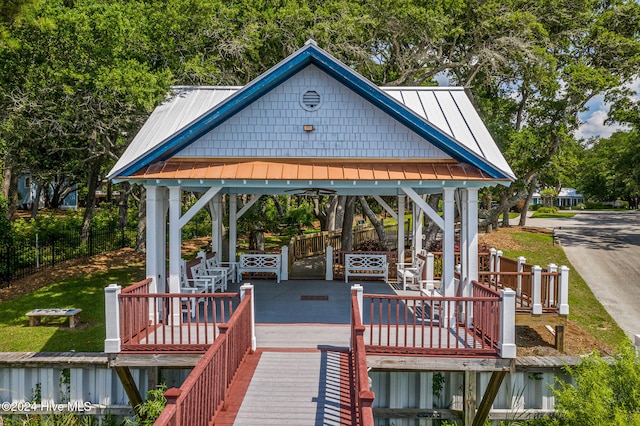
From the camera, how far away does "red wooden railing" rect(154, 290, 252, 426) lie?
473cm

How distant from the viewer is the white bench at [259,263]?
14180 mm

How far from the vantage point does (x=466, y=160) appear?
957 centimetres

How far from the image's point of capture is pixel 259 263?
46.9ft

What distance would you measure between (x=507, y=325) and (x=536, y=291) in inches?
151

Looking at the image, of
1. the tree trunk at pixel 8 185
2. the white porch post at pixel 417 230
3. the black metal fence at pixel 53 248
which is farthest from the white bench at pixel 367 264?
the tree trunk at pixel 8 185

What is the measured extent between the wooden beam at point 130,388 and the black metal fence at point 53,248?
11049mm

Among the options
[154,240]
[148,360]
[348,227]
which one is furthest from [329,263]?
[148,360]

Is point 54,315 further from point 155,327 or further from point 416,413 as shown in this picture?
point 416,413

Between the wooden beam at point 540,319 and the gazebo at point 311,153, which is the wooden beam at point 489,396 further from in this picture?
the wooden beam at point 540,319

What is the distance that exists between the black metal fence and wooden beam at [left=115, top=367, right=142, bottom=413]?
11.0m

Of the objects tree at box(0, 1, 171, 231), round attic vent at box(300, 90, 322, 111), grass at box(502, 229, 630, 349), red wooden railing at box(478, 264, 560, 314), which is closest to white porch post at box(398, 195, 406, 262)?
red wooden railing at box(478, 264, 560, 314)

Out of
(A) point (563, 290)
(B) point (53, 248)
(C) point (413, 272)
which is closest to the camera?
(A) point (563, 290)

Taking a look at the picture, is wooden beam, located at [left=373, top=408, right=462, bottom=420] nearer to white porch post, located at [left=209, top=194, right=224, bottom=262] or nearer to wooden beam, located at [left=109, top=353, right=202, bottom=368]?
wooden beam, located at [left=109, top=353, right=202, bottom=368]

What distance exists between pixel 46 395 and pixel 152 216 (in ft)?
13.5
